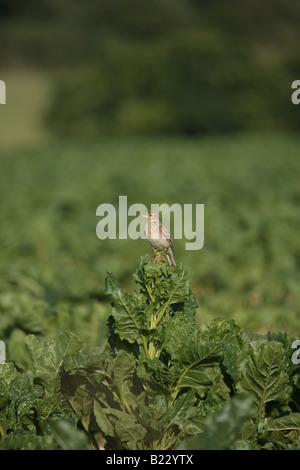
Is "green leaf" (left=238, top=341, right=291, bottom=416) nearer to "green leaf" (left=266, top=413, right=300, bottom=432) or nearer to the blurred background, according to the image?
"green leaf" (left=266, top=413, right=300, bottom=432)

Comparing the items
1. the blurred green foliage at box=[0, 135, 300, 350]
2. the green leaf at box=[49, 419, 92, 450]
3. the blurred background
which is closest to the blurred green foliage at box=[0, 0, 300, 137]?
the blurred background

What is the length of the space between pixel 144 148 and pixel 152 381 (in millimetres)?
30527

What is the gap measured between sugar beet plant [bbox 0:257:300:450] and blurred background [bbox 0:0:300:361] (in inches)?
39.9

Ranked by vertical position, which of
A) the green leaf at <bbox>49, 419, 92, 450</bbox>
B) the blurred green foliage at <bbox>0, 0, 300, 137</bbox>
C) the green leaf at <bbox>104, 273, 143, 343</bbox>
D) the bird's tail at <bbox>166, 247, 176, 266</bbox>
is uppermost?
the blurred green foliage at <bbox>0, 0, 300, 137</bbox>

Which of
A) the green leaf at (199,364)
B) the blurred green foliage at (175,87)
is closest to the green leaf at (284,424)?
the green leaf at (199,364)

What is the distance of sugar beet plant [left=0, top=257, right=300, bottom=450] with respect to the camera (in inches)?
80.4

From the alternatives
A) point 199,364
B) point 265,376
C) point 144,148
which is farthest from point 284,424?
point 144,148

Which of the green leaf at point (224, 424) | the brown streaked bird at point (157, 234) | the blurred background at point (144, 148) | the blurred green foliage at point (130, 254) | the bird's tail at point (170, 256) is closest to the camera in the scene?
the green leaf at point (224, 424)

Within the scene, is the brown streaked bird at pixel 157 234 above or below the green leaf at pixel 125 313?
above

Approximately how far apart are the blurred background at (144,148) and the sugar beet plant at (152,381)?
1.01 m

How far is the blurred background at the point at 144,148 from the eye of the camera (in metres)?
5.52

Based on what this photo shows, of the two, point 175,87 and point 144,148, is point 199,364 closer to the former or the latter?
point 144,148

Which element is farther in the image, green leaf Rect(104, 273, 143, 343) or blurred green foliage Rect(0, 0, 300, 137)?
blurred green foliage Rect(0, 0, 300, 137)

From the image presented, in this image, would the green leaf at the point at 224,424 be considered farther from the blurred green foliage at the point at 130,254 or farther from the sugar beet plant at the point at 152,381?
the blurred green foliage at the point at 130,254
